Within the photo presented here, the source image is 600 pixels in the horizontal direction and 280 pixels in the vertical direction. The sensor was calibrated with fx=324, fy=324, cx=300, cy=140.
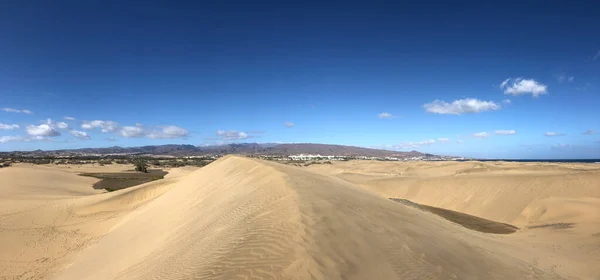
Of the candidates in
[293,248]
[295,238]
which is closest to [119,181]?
[295,238]

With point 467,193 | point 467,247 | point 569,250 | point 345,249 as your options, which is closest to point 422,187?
point 467,193

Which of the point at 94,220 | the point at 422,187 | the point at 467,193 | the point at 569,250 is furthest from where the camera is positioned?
the point at 422,187

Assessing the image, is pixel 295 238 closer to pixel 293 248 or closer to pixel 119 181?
pixel 293 248

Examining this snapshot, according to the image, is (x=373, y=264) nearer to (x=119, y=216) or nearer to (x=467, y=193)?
(x=119, y=216)

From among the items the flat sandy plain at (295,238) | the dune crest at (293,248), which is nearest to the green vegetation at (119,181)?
→ the flat sandy plain at (295,238)

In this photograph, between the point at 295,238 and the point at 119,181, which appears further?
the point at 119,181

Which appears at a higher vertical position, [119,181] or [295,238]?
[295,238]

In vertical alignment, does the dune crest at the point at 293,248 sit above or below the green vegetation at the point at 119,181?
above

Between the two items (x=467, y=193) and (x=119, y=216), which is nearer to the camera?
(x=119, y=216)

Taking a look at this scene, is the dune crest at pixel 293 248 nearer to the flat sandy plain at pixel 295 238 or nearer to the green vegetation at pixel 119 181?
the flat sandy plain at pixel 295 238
